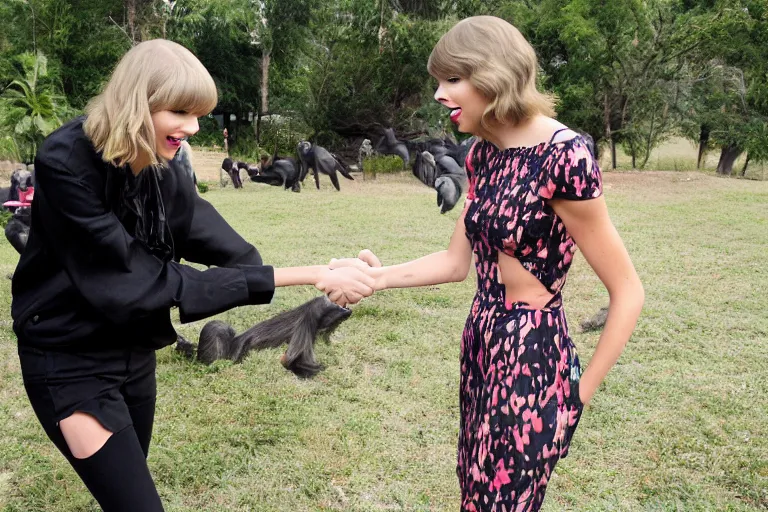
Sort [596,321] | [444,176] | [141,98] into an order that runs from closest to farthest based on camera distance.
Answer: [141,98]
[596,321]
[444,176]

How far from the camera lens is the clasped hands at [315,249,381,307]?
2227 mm

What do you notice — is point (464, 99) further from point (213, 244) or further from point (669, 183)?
point (669, 183)

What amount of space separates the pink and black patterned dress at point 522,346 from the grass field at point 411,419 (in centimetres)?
158

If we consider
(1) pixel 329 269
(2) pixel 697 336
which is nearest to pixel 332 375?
(1) pixel 329 269

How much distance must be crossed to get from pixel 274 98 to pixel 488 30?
23466 mm

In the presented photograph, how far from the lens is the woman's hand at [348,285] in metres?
2.23

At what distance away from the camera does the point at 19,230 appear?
6.72m

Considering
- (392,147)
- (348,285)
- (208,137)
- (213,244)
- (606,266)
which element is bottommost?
(208,137)

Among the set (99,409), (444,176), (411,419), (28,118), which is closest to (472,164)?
(99,409)

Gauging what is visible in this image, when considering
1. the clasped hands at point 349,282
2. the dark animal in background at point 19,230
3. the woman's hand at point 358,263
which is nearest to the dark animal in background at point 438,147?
the dark animal in background at point 19,230

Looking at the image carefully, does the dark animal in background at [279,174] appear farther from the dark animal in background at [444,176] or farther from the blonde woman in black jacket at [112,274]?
the blonde woman in black jacket at [112,274]

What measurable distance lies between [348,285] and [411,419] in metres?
2.09

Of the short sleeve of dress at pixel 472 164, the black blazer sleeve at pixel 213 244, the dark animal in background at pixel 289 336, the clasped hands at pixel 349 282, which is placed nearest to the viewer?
the short sleeve of dress at pixel 472 164

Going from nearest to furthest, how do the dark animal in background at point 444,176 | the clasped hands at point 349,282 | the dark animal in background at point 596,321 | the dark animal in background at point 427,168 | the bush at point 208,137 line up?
1. the clasped hands at point 349,282
2. the dark animal in background at point 596,321
3. the dark animal in background at point 444,176
4. the dark animal in background at point 427,168
5. the bush at point 208,137
